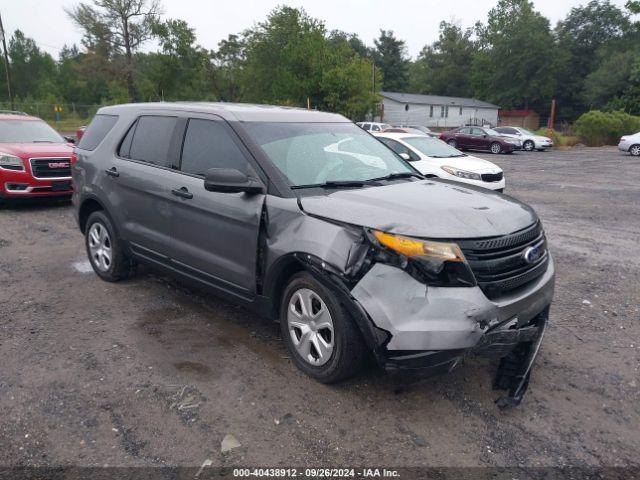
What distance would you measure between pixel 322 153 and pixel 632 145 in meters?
27.3

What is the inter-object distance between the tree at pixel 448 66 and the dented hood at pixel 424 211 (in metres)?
79.3

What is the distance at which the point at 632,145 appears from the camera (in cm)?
2606

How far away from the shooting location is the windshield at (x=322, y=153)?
3857 millimetres

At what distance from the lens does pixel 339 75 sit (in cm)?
3600

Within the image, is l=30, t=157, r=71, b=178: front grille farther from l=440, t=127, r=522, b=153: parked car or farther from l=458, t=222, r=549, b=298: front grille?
Result: l=440, t=127, r=522, b=153: parked car

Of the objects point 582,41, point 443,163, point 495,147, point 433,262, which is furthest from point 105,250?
point 582,41

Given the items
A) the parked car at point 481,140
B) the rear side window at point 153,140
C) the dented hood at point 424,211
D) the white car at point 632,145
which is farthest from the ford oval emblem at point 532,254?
the white car at point 632,145

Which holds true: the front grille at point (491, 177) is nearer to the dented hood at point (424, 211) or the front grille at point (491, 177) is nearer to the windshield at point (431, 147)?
the windshield at point (431, 147)

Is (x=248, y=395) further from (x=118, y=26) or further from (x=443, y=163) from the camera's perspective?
(x=118, y=26)

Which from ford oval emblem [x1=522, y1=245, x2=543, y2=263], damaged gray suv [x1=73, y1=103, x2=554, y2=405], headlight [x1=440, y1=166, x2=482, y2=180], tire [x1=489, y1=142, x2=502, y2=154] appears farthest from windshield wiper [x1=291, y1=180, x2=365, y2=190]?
tire [x1=489, y1=142, x2=502, y2=154]

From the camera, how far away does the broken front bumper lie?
9.50ft

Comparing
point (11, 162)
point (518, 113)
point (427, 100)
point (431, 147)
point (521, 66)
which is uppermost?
point (521, 66)

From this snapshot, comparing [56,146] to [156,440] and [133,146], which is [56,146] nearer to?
[133,146]

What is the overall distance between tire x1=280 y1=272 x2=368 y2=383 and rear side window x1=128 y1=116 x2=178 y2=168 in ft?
5.96
